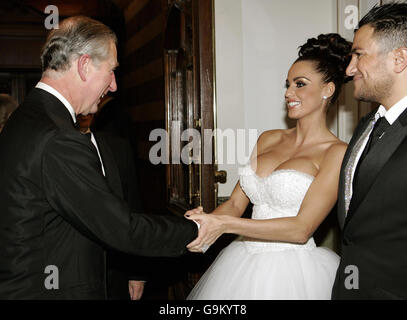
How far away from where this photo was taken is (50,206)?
1593mm

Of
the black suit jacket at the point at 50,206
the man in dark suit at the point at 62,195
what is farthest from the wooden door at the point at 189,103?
the black suit jacket at the point at 50,206

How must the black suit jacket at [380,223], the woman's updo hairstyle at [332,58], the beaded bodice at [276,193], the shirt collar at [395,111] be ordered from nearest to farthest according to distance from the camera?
the black suit jacket at [380,223] < the shirt collar at [395,111] < the beaded bodice at [276,193] < the woman's updo hairstyle at [332,58]

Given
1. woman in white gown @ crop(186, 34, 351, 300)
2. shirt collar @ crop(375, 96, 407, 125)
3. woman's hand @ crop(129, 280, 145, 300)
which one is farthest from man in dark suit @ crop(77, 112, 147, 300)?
shirt collar @ crop(375, 96, 407, 125)

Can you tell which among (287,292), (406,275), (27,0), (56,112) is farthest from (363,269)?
(27,0)

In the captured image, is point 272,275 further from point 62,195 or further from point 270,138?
point 62,195

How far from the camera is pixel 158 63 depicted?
4.69 meters

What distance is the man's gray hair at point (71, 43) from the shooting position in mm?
1714

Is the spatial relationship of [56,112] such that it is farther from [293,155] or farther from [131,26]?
[131,26]

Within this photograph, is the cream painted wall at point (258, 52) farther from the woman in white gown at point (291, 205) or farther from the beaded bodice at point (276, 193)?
the beaded bodice at point (276, 193)

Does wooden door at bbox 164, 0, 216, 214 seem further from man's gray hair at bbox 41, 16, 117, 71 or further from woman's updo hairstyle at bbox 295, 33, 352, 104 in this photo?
man's gray hair at bbox 41, 16, 117, 71

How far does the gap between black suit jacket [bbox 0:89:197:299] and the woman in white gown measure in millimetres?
505

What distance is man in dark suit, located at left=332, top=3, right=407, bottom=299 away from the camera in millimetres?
1548

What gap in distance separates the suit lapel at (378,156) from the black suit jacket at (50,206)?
89 centimetres
